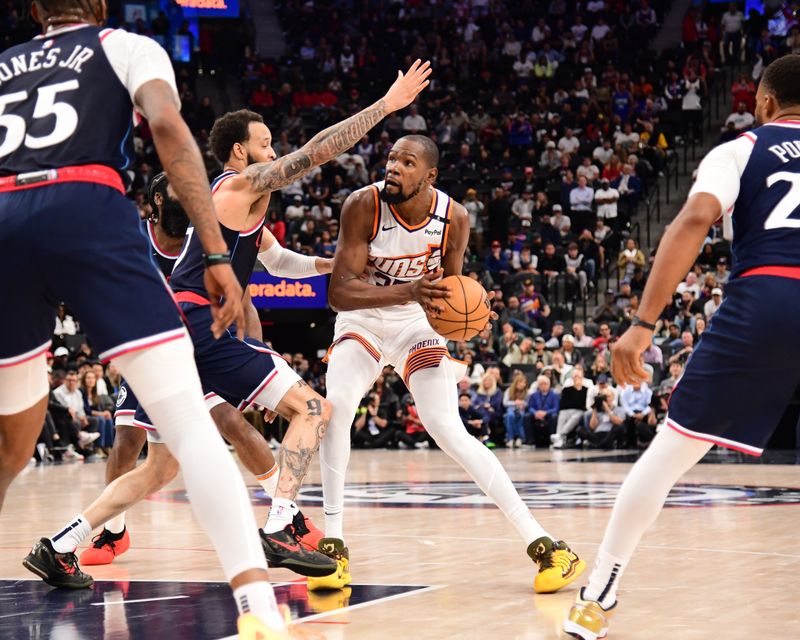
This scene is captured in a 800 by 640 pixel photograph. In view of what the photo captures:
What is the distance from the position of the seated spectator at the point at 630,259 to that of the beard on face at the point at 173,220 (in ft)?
44.7

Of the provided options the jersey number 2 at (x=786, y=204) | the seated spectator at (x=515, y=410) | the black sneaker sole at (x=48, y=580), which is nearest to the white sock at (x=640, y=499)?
the jersey number 2 at (x=786, y=204)

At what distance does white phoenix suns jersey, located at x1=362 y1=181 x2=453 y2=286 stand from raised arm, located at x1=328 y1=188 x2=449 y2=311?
1.6 inches

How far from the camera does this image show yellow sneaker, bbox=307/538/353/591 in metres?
5.03

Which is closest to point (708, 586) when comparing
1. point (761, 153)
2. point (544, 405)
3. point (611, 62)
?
point (761, 153)

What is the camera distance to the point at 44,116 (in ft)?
10.9

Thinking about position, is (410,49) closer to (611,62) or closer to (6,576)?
(611,62)

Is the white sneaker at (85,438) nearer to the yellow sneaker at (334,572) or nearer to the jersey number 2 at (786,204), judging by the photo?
the yellow sneaker at (334,572)

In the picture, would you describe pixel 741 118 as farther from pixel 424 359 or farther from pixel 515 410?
pixel 424 359

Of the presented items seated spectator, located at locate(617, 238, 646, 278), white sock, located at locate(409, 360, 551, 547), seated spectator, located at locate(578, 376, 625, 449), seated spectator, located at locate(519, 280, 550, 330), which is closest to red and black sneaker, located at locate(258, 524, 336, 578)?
white sock, located at locate(409, 360, 551, 547)

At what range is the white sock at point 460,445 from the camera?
5.32 meters

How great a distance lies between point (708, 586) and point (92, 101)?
3.20 metres

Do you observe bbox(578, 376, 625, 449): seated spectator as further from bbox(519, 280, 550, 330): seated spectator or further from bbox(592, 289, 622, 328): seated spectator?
bbox(519, 280, 550, 330): seated spectator

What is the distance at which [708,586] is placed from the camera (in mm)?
4914

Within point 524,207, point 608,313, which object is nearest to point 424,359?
point 608,313
